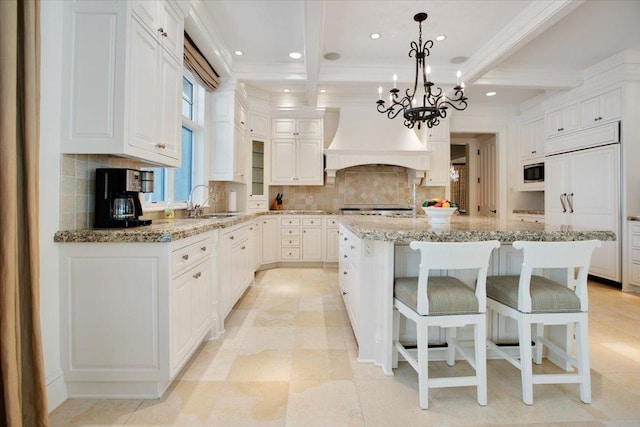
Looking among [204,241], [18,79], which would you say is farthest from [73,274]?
[18,79]

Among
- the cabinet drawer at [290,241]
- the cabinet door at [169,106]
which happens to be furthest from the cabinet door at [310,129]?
the cabinet door at [169,106]

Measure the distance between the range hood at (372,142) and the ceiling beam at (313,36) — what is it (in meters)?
1.14

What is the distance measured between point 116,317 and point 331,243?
3700 mm

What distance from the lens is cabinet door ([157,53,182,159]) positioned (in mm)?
2137

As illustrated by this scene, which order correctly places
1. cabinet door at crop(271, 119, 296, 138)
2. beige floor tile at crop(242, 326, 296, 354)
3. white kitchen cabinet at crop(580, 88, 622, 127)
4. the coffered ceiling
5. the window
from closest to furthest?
beige floor tile at crop(242, 326, 296, 354) → the coffered ceiling → the window → white kitchen cabinet at crop(580, 88, 622, 127) → cabinet door at crop(271, 119, 296, 138)

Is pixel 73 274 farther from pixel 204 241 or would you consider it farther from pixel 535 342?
pixel 535 342

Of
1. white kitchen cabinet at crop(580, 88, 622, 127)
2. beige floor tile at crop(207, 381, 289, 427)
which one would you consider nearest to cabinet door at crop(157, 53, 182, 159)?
beige floor tile at crop(207, 381, 289, 427)

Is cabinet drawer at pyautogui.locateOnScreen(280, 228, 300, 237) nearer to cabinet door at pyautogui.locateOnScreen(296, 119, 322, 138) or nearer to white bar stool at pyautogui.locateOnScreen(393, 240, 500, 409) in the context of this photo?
cabinet door at pyautogui.locateOnScreen(296, 119, 322, 138)

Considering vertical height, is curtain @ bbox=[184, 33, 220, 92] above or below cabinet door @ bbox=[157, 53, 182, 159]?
above

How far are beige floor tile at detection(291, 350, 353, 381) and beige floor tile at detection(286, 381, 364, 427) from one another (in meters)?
0.06

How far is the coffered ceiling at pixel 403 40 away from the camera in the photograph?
9.61 feet

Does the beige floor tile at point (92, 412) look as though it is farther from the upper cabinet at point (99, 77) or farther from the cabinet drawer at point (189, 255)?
the upper cabinet at point (99, 77)

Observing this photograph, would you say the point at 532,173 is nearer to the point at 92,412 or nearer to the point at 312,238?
the point at 312,238

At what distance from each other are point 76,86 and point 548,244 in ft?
8.46
